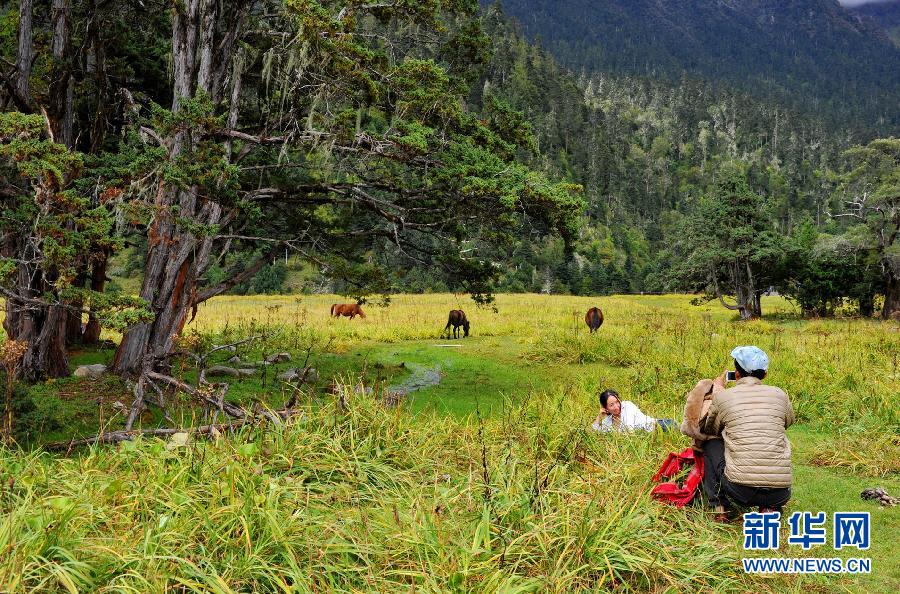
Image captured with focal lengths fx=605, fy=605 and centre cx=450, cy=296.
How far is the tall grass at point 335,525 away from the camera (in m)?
3.84

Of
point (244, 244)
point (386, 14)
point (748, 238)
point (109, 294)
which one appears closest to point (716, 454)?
point (109, 294)

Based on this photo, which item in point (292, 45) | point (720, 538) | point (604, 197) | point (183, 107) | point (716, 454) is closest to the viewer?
point (720, 538)

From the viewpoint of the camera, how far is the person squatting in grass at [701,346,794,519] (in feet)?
16.9

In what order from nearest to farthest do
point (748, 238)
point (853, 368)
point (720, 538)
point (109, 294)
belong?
point (720, 538) < point (109, 294) < point (853, 368) < point (748, 238)

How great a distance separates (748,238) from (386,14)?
88.5ft

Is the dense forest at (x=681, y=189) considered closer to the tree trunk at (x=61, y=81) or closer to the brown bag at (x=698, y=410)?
the brown bag at (x=698, y=410)

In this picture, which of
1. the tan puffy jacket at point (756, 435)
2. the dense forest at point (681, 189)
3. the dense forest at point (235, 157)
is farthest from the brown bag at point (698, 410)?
the dense forest at point (681, 189)

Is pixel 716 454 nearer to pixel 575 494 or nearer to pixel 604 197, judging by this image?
pixel 575 494

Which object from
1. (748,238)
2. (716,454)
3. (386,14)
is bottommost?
(716,454)

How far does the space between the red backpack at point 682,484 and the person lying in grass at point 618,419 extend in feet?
4.50

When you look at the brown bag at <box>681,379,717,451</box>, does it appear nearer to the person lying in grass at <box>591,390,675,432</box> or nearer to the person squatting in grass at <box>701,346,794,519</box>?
the person squatting in grass at <box>701,346,794,519</box>

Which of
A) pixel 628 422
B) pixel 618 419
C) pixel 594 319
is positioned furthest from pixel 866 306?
pixel 618 419

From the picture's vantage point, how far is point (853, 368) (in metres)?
11.7

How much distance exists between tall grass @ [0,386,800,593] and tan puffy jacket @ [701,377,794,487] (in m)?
0.59
